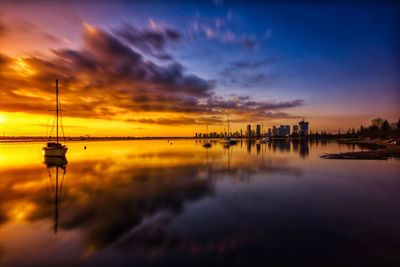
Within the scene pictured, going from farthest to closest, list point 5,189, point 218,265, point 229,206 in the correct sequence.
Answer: point 5,189, point 229,206, point 218,265

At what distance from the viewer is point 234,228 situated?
37.7 feet

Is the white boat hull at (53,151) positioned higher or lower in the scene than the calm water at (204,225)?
higher

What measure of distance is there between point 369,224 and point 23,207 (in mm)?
20890

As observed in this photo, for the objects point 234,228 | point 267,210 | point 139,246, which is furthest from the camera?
point 267,210

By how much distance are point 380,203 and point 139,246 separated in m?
15.2

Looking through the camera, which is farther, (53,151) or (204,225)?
(53,151)

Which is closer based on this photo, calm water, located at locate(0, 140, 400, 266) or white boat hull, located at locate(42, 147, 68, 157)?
calm water, located at locate(0, 140, 400, 266)

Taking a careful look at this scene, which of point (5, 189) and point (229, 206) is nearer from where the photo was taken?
point (229, 206)

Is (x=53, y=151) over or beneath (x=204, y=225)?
over

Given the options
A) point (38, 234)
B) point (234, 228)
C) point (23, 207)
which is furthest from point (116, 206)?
point (234, 228)

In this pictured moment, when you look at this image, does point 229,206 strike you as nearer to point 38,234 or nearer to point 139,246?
point 139,246

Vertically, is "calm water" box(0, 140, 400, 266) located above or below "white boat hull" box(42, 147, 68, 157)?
below

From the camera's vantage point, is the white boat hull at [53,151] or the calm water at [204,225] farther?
the white boat hull at [53,151]

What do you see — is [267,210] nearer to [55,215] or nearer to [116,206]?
[116,206]
